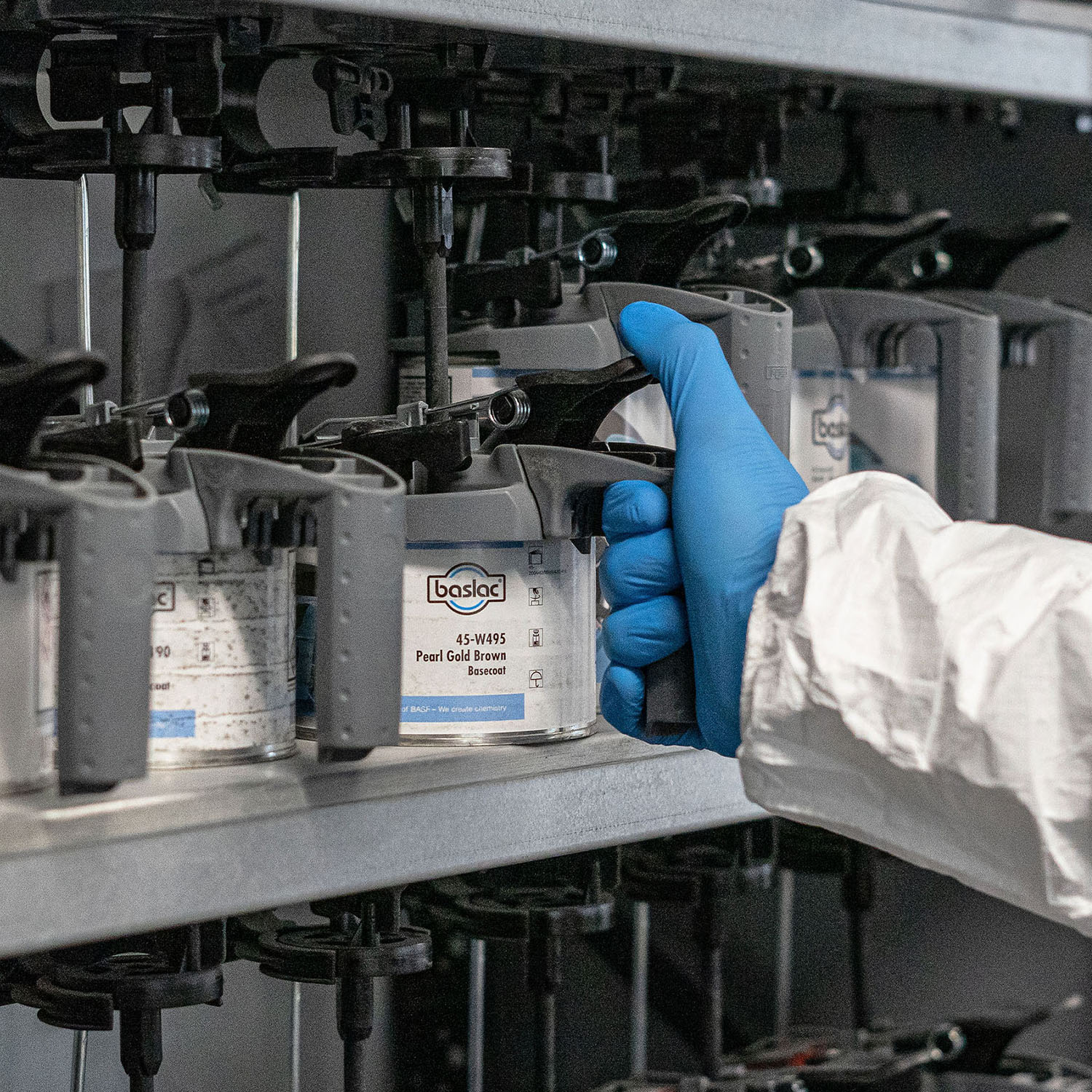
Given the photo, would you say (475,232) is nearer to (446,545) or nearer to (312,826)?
(446,545)

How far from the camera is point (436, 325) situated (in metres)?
0.91

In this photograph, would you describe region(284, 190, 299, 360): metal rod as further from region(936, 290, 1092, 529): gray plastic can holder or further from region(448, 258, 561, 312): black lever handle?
region(936, 290, 1092, 529): gray plastic can holder

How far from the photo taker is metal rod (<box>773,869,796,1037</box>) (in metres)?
1.56

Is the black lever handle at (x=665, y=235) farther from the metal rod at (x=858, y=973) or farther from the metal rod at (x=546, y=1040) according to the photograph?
the metal rod at (x=858, y=973)

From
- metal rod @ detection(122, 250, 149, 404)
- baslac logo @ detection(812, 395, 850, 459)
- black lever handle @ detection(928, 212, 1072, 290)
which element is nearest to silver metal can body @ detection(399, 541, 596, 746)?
metal rod @ detection(122, 250, 149, 404)

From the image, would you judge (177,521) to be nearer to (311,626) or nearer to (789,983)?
(311,626)

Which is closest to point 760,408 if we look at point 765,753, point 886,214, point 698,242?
point 698,242

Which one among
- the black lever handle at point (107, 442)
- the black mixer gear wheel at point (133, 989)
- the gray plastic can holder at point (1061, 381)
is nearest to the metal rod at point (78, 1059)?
the black mixer gear wheel at point (133, 989)

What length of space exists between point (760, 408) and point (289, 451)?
0.98 ft

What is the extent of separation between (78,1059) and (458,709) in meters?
0.44

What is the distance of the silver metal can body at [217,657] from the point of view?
2.42 feet

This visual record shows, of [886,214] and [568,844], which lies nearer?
[568,844]

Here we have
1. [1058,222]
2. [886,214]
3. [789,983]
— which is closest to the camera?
[1058,222]

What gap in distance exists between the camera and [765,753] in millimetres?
795
